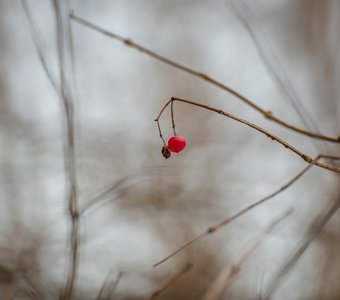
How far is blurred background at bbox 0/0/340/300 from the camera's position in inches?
137

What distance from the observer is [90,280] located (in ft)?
9.77

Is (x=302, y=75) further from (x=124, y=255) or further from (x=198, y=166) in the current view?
(x=124, y=255)

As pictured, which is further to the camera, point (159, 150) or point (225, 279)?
point (159, 150)

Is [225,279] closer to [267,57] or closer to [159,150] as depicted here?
[267,57]

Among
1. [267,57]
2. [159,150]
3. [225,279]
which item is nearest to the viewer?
[225,279]

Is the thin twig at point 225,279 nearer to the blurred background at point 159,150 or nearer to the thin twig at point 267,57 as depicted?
the thin twig at point 267,57

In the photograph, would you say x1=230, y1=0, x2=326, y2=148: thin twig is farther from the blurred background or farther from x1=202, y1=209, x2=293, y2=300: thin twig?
the blurred background

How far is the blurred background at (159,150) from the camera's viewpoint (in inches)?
137

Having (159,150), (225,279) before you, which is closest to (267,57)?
(225,279)

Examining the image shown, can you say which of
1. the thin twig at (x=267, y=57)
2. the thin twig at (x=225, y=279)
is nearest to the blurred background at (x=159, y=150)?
the thin twig at (x=267, y=57)

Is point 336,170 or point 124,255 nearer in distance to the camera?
point 336,170

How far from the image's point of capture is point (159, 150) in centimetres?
435

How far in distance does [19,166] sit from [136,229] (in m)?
1.27

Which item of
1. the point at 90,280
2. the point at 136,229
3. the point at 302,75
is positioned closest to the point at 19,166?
the point at 136,229
